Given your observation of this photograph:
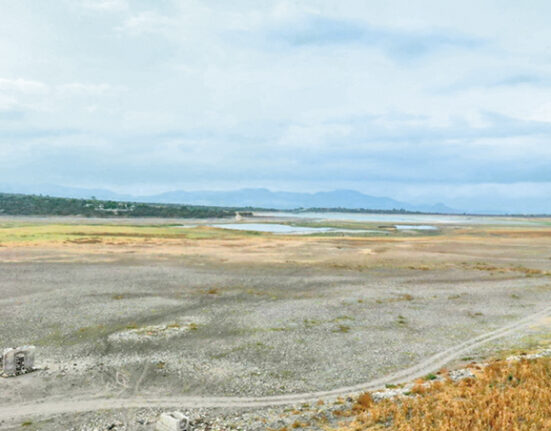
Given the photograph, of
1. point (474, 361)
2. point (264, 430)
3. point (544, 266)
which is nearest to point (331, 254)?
point (544, 266)

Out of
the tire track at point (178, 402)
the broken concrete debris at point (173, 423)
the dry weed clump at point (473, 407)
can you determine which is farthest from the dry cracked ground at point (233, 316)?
the dry weed clump at point (473, 407)

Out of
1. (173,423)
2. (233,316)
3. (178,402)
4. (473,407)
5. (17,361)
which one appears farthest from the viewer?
(233,316)

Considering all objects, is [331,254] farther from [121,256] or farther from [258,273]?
[121,256]

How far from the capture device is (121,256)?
59.2 metres

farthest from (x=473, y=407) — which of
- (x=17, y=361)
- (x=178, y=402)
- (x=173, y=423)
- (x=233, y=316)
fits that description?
(x=17, y=361)

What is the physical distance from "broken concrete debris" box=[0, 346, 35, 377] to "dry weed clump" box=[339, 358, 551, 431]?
15573mm

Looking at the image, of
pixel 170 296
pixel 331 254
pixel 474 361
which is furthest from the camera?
pixel 331 254

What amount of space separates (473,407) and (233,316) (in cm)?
1877

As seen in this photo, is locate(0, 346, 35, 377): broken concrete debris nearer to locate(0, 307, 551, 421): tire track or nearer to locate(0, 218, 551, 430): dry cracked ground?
locate(0, 218, 551, 430): dry cracked ground

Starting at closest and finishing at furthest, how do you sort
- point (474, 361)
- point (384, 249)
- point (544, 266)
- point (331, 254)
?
point (474, 361), point (544, 266), point (331, 254), point (384, 249)

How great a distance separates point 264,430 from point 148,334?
13493 millimetres

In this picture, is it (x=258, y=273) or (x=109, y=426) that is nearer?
(x=109, y=426)

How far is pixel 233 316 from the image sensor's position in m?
30.3

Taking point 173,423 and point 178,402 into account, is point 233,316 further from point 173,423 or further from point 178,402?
point 173,423
